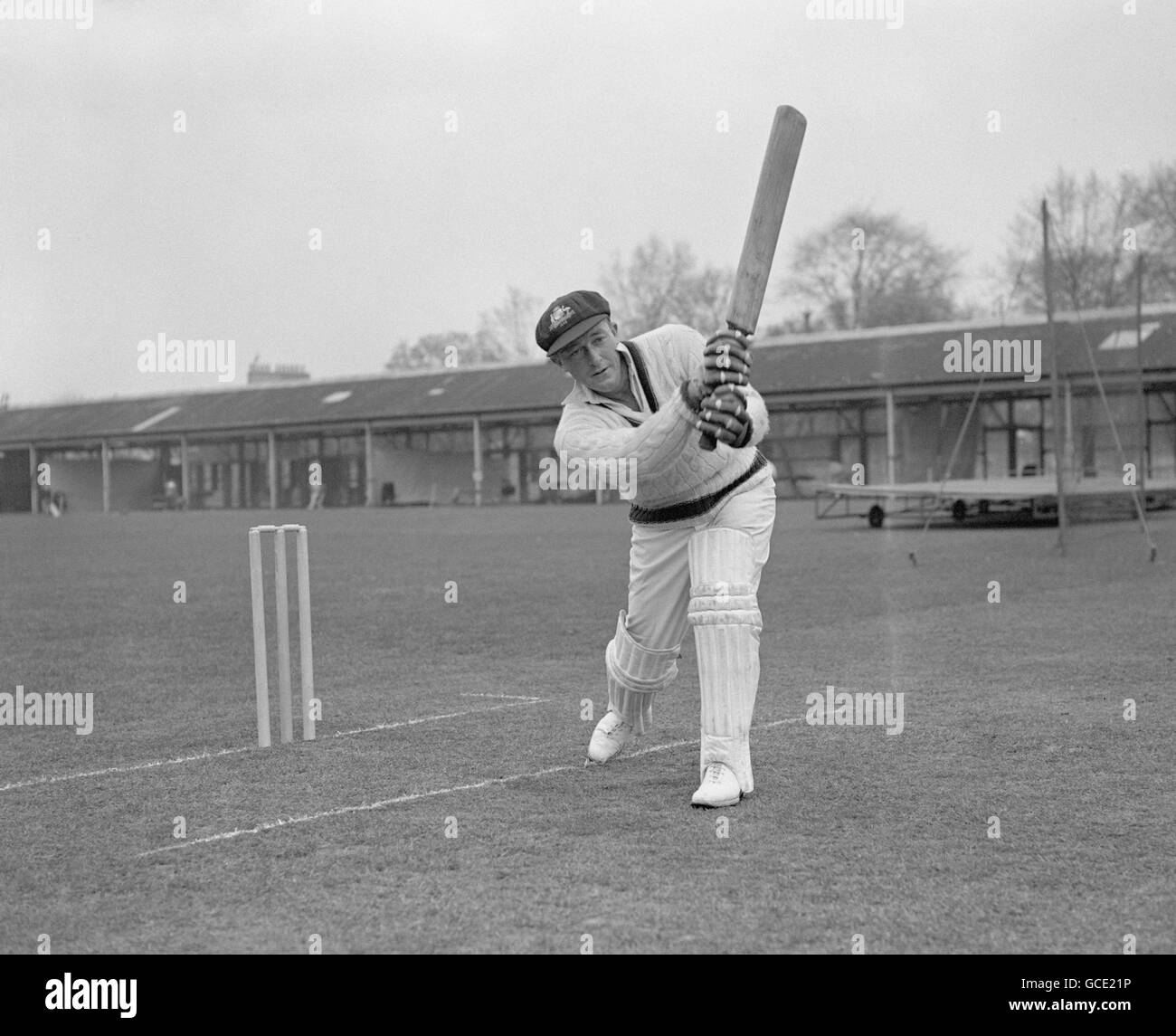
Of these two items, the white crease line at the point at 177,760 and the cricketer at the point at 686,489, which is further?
the white crease line at the point at 177,760

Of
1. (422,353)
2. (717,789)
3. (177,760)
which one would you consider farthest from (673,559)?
(422,353)

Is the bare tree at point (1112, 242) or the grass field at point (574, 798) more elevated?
the bare tree at point (1112, 242)

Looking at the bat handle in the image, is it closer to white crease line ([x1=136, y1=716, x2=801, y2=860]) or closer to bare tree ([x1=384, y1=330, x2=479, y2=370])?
white crease line ([x1=136, y1=716, x2=801, y2=860])

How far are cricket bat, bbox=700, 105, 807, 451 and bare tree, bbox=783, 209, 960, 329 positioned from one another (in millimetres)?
54477

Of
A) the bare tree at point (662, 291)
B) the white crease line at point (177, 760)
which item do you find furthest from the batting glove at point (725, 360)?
the bare tree at point (662, 291)

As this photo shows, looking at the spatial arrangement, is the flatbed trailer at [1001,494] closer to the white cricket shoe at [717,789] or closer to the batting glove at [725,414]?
the white cricket shoe at [717,789]

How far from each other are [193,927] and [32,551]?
970 inches

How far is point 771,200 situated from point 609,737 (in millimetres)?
2432

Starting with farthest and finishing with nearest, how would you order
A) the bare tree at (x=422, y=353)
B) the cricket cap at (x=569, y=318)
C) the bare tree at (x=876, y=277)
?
1. the bare tree at (x=422, y=353)
2. the bare tree at (x=876, y=277)
3. the cricket cap at (x=569, y=318)

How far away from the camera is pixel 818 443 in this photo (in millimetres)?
49031

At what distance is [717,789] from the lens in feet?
18.3

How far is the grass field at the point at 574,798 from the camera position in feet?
13.7

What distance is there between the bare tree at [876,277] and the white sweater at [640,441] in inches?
2150
